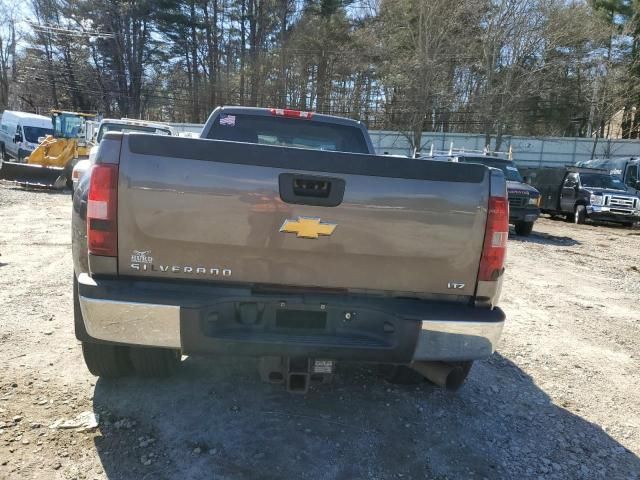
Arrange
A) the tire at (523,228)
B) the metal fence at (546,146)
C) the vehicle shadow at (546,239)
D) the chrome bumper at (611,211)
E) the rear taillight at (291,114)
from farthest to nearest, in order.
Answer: the metal fence at (546,146)
the chrome bumper at (611,211)
the tire at (523,228)
the vehicle shadow at (546,239)
the rear taillight at (291,114)

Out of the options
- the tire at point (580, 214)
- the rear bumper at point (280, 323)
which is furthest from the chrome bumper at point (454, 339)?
the tire at point (580, 214)

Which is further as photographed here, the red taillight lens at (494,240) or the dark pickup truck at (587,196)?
the dark pickup truck at (587,196)

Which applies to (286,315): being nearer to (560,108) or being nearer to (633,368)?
(633,368)

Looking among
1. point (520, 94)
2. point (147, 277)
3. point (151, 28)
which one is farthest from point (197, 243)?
point (151, 28)

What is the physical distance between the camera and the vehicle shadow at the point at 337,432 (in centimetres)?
272

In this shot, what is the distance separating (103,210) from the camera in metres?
2.52

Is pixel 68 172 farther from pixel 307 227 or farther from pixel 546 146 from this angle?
pixel 546 146

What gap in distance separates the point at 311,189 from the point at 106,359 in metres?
1.76

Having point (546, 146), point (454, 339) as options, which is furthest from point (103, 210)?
point (546, 146)

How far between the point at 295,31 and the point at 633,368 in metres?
40.7

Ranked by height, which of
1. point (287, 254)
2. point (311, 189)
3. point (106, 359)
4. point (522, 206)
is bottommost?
point (106, 359)

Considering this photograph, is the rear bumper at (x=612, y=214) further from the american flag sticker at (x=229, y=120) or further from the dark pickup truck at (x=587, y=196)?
the american flag sticker at (x=229, y=120)

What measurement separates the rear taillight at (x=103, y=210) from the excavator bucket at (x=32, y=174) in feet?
50.6

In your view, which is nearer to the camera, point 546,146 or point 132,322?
point 132,322
